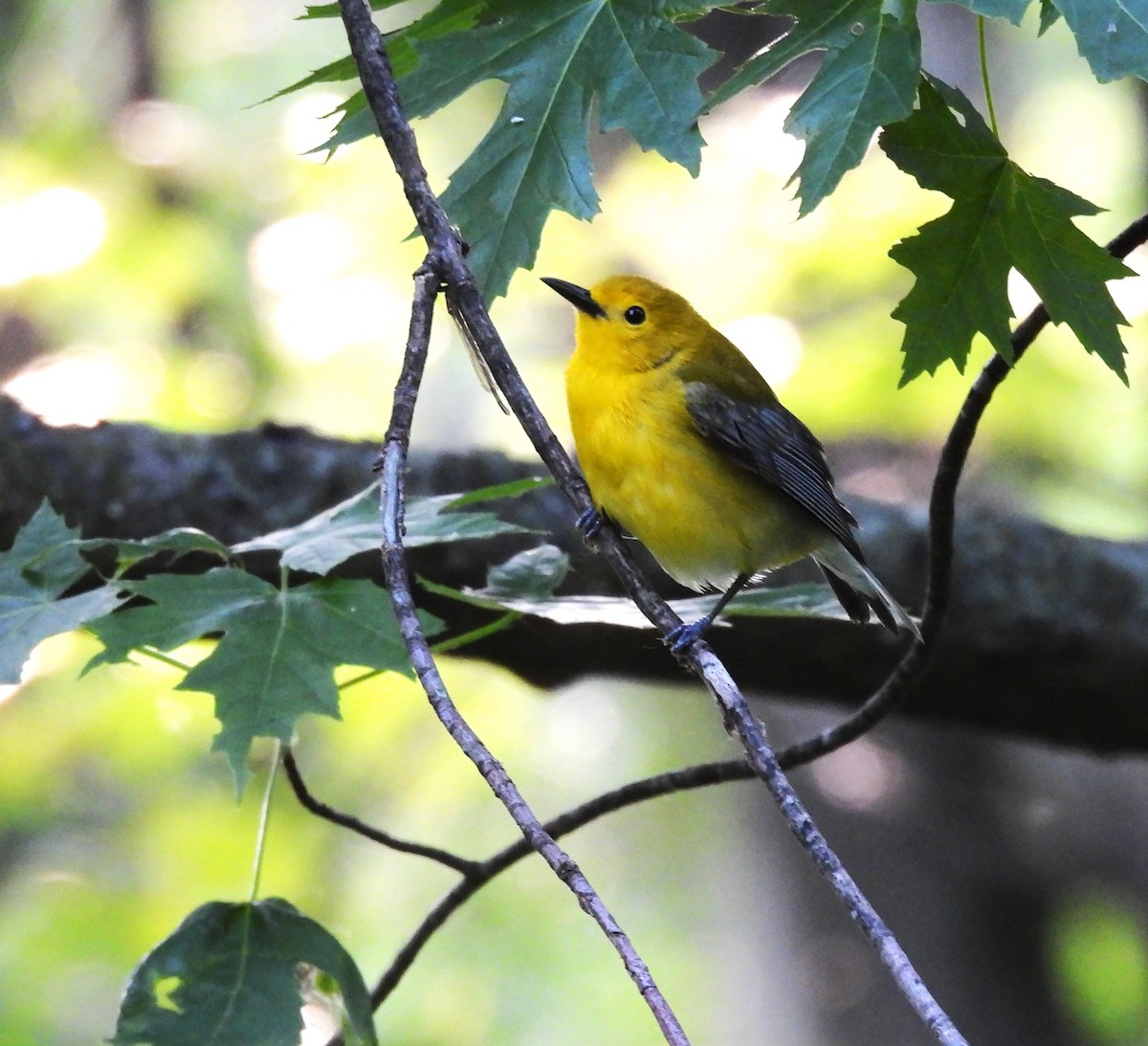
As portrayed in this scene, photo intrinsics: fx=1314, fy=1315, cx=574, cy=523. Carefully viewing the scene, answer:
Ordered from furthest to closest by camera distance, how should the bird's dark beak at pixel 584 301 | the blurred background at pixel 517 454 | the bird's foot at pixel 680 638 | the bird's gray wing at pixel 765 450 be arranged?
the blurred background at pixel 517 454
the bird's dark beak at pixel 584 301
the bird's gray wing at pixel 765 450
the bird's foot at pixel 680 638

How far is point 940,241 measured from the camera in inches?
88.5

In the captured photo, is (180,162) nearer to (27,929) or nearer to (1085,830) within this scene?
(27,929)

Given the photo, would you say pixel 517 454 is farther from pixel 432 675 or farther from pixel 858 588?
pixel 432 675

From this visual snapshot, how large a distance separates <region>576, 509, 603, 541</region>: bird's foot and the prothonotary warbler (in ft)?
3.02

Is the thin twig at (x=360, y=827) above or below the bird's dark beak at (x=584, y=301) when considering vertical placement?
below

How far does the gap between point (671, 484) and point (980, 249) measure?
4.59ft

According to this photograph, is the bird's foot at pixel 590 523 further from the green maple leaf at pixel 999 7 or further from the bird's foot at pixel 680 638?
the green maple leaf at pixel 999 7

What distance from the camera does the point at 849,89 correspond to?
6.12 ft

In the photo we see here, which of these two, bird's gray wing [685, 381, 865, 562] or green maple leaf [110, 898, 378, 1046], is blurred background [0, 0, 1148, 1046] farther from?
green maple leaf [110, 898, 378, 1046]

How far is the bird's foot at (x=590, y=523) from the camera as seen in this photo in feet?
6.80

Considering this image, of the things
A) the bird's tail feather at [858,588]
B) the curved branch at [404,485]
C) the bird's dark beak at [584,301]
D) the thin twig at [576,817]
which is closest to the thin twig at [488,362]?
the curved branch at [404,485]

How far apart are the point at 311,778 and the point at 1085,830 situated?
4.40 metres

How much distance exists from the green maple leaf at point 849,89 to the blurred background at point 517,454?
14.2 ft

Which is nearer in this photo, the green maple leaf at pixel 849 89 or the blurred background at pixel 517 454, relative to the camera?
the green maple leaf at pixel 849 89
